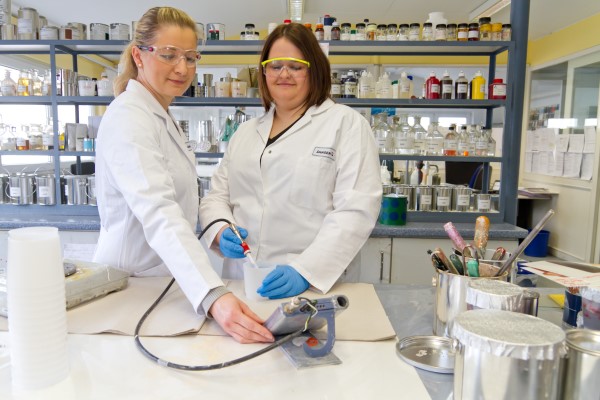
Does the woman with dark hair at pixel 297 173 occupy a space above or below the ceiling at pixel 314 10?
below

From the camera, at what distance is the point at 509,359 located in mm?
616

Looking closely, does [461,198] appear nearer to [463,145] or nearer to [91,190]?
[463,145]

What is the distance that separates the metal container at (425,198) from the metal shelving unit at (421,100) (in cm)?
6

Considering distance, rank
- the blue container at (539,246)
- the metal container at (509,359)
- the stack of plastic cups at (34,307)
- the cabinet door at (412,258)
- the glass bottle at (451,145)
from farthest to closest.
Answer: the blue container at (539,246) < the glass bottle at (451,145) < the cabinet door at (412,258) < the stack of plastic cups at (34,307) < the metal container at (509,359)

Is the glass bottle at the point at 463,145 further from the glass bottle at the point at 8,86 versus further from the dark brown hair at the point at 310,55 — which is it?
the glass bottle at the point at 8,86

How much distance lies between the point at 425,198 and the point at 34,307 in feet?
9.18

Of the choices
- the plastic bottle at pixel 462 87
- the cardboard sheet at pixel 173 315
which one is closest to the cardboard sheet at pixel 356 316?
the cardboard sheet at pixel 173 315

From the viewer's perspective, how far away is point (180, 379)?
86cm

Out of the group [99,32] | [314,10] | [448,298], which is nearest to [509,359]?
[448,298]

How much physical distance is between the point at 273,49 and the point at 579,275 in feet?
3.75

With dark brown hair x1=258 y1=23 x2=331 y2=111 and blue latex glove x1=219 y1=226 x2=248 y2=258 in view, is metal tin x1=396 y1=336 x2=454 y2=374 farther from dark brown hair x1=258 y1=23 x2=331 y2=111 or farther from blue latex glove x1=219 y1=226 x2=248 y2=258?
dark brown hair x1=258 y1=23 x2=331 y2=111

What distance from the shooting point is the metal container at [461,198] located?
324 cm

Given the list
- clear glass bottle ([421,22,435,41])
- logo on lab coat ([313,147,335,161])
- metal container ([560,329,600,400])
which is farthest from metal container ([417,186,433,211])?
metal container ([560,329,600,400])

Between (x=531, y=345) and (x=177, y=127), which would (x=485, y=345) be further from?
(x=177, y=127)
